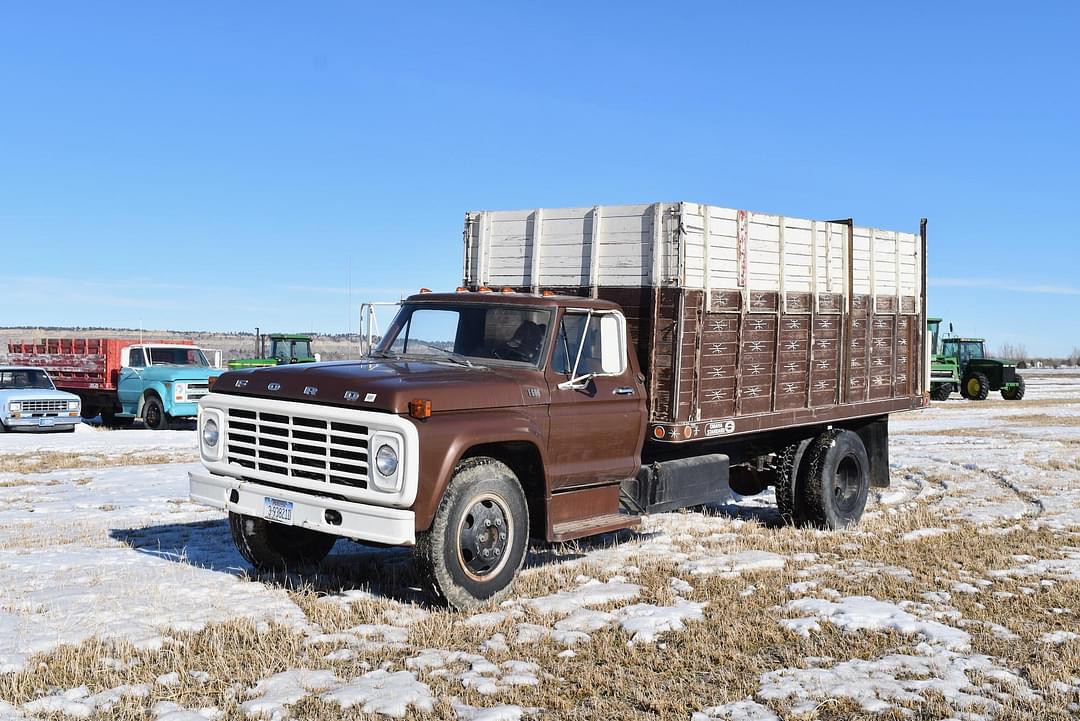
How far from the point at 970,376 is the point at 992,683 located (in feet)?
114

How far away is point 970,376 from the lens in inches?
1469

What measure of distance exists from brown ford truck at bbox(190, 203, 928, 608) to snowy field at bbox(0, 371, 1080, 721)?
0.51 metres

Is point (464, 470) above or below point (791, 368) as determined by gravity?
below

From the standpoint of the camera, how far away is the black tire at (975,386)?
120ft

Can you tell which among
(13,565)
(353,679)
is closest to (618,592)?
(353,679)

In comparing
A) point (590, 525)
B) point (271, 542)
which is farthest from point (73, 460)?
point (590, 525)

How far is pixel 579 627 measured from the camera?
633 centimetres

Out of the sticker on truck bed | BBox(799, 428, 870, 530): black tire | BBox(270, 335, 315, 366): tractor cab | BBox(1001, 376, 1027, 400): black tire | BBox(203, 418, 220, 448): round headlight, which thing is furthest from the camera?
BBox(1001, 376, 1027, 400): black tire

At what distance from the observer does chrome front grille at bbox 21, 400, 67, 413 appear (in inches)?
840

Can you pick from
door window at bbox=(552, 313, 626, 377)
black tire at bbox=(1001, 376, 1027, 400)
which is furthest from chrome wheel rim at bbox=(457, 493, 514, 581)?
black tire at bbox=(1001, 376, 1027, 400)

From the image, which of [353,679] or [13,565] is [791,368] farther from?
[13,565]

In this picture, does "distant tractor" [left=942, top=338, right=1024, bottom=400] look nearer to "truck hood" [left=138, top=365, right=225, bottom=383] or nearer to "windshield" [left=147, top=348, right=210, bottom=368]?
"windshield" [left=147, top=348, right=210, bottom=368]

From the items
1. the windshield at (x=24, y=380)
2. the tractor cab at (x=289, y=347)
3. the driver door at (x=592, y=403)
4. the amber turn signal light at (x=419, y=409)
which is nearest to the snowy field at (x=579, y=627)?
the driver door at (x=592, y=403)

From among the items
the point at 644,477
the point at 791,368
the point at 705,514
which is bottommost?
the point at 705,514
